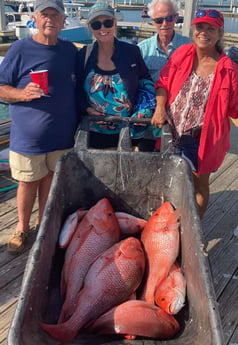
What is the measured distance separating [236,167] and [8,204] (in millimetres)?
3086

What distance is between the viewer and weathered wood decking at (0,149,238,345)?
2.74 m

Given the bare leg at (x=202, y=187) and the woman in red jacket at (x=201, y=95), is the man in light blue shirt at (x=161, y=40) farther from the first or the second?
the bare leg at (x=202, y=187)

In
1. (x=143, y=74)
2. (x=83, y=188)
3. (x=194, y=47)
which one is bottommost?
(x=83, y=188)

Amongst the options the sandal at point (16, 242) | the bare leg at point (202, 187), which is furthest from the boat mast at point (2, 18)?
the bare leg at point (202, 187)

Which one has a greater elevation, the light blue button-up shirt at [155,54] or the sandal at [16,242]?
the light blue button-up shirt at [155,54]

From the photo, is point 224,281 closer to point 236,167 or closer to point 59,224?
point 59,224

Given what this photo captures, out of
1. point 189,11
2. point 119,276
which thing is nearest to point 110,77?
point 119,276

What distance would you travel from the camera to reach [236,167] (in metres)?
5.17

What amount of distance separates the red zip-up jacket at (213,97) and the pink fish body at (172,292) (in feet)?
3.54

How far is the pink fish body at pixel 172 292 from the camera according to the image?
1933 millimetres

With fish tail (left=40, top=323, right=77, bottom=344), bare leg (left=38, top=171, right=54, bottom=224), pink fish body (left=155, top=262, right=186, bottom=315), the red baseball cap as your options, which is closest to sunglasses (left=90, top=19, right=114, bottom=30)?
the red baseball cap

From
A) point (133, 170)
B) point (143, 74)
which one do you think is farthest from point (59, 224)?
point (143, 74)

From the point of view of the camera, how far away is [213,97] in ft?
8.78

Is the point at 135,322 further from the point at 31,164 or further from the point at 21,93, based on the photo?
the point at 21,93
